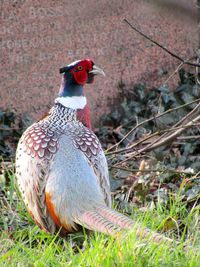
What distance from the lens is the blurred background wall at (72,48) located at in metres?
5.70

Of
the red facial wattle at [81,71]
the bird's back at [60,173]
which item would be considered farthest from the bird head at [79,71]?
the bird's back at [60,173]

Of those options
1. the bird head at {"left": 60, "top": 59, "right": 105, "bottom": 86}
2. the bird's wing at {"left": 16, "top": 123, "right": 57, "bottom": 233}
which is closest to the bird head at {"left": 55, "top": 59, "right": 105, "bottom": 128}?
the bird head at {"left": 60, "top": 59, "right": 105, "bottom": 86}

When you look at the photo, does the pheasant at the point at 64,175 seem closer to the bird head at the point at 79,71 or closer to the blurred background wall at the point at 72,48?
the bird head at the point at 79,71

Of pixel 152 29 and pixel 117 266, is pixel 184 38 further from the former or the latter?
pixel 117 266

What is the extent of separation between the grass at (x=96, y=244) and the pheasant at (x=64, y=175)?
0.13 m

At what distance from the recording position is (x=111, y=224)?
3133 millimetres

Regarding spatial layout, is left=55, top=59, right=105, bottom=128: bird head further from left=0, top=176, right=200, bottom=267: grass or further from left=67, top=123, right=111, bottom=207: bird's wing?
left=0, top=176, right=200, bottom=267: grass

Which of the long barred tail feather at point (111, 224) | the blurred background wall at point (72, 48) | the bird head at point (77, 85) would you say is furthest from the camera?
the blurred background wall at point (72, 48)

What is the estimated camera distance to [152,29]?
651cm

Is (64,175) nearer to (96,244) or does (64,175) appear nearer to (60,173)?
(60,173)

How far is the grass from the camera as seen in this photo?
2658 millimetres

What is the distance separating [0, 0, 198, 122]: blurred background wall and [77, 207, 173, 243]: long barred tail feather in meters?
2.49

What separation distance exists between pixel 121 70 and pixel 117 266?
391cm

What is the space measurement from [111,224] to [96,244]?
0.24 meters
